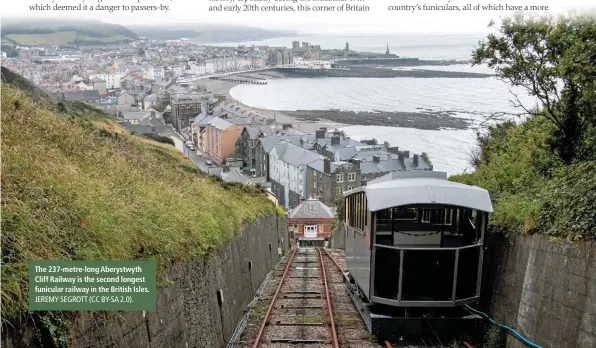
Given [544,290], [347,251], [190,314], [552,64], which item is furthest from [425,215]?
[552,64]

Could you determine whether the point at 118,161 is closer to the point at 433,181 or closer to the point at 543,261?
the point at 433,181

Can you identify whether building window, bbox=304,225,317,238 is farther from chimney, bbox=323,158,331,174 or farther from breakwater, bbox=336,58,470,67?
breakwater, bbox=336,58,470,67

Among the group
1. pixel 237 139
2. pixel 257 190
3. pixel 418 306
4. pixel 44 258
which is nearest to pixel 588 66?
pixel 418 306

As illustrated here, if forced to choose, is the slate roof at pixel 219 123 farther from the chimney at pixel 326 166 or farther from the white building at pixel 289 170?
the chimney at pixel 326 166

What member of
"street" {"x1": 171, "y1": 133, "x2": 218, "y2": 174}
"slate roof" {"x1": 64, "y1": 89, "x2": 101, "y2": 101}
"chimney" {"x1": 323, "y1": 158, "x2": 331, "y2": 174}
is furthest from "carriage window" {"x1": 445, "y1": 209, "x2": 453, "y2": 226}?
"slate roof" {"x1": 64, "y1": 89, "x2": 101, "y2": 101}

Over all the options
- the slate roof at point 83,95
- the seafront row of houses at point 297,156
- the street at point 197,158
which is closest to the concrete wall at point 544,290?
the street at point 197,158
